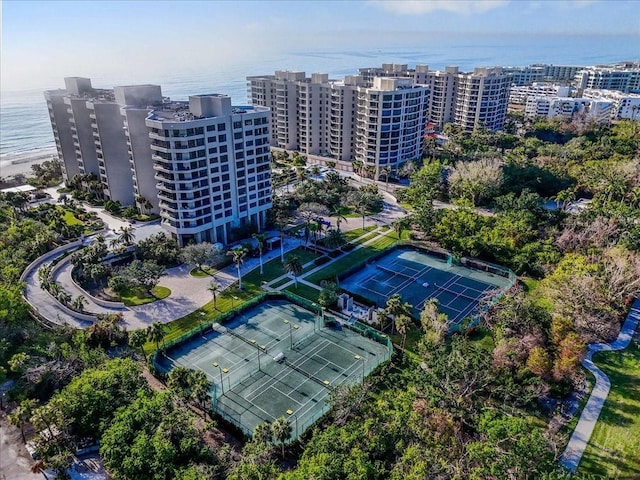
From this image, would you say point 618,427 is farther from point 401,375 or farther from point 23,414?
point 23,414

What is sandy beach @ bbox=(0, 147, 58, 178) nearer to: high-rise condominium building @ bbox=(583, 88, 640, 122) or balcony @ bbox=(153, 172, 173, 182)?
balcony @ bbox=(153, 172, 173, 182)

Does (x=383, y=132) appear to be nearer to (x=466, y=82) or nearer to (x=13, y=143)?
(x=466, y=82)

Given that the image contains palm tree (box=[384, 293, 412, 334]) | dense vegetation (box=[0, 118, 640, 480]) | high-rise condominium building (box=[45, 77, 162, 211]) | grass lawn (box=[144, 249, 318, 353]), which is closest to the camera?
dense vegetation (box=[0, 118, 640, 480])

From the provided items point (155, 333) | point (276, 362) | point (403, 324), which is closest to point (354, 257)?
point (403, 324)

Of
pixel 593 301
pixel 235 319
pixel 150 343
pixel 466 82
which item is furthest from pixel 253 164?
pixel 466 82

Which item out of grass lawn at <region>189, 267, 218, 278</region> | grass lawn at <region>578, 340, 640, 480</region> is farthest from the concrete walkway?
grass lawn at <region>189, 267, 218, 278</region>

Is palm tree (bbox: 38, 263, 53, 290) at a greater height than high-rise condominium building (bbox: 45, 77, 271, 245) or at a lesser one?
lesser
